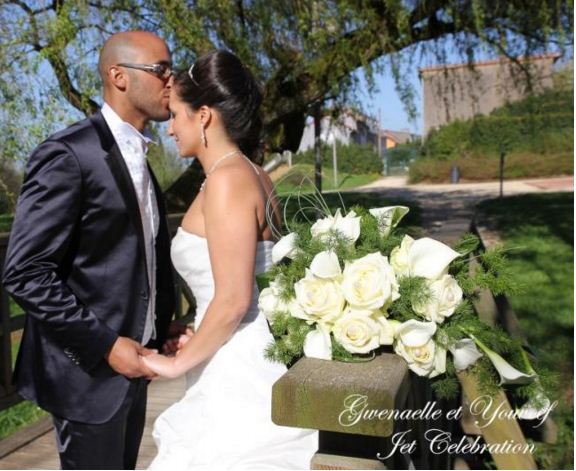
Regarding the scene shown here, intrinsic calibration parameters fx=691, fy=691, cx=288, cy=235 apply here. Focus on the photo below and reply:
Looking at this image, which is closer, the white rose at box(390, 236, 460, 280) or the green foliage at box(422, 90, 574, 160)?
the white rose at box(390, 236, 460, 280)

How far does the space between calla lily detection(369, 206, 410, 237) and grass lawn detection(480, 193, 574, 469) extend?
1.05 feet

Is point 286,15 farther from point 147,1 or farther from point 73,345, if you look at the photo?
point 73,345

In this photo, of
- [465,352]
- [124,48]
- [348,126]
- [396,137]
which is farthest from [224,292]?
[396,137]

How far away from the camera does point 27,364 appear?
6.88ft

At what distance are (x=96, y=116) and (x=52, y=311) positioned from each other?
63 cm

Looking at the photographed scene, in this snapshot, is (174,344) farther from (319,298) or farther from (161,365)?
(319,298)

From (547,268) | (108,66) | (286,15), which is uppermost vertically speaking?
(286,15)

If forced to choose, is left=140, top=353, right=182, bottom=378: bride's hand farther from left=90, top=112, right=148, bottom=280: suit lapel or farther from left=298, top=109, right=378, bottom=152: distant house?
left=298, top=109, right=378, bottom=152: distant house

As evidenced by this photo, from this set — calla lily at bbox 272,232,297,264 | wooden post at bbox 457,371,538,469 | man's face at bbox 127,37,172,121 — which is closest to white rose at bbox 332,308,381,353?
calla lily at bbox 272,232,297,264

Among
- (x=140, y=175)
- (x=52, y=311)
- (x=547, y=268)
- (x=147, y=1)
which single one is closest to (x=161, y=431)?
(x=52, y=311)

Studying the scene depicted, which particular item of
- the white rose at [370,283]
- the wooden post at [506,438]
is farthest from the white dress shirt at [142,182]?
the wooden post at [506,438]

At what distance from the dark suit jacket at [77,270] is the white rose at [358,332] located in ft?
2.62

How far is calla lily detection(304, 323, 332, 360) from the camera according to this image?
4.87ft

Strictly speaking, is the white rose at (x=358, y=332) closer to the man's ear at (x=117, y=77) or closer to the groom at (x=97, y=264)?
the groom at (x=97, y=264)
